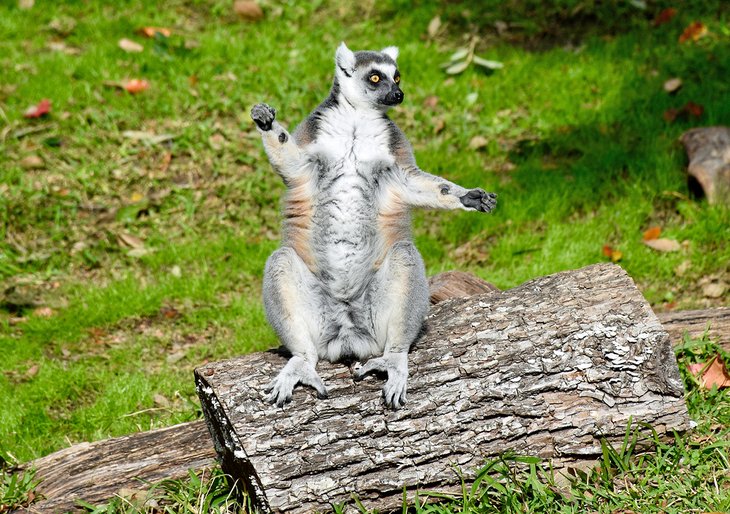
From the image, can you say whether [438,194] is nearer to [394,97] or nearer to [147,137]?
[394,97]

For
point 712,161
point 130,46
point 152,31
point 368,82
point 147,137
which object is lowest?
point 712,161

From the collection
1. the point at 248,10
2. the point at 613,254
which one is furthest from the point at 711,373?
the point at 248,10

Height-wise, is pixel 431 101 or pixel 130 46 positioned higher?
pixel 130 46

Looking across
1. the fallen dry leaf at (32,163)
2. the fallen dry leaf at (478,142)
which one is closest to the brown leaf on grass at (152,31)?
the fallen dry leaf at (32,163)

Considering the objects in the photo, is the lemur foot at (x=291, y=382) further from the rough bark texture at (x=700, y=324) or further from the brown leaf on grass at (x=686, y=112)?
the brown leaf on grass at (x=686, y=112)

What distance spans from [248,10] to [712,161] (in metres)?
4.80

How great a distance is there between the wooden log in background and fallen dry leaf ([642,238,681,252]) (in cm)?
337

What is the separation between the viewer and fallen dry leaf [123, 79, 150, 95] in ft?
23.9

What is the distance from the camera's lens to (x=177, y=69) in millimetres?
7594

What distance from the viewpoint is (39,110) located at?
7.02 m

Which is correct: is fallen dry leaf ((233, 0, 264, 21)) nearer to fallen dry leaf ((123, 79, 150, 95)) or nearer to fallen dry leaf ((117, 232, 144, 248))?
fallen dry leaf ((123, 79, 150, 95))

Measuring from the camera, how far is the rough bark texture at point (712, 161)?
19.0 ft

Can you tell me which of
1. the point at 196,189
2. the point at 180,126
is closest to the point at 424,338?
the point at 196,189

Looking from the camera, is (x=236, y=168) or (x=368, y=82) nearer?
(x=368, y=82)
